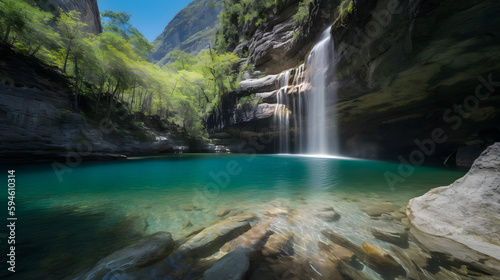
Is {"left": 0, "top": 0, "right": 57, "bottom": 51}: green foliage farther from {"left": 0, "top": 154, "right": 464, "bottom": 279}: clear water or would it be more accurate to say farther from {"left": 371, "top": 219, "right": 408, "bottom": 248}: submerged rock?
{"left": 371, "top": 219, "right": 408, "bottom": 248}: submerged rock

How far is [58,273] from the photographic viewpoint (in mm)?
1692

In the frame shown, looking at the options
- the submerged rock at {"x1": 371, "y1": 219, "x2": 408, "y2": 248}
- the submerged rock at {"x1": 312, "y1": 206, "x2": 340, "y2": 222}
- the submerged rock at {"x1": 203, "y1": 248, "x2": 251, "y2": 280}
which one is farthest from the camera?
the submerged rock at {"x1": 312, "y1": 206, "x2": 340, "y2": 222}

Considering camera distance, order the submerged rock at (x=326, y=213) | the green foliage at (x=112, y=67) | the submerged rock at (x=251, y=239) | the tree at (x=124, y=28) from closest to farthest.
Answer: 1. the submerged rock at (x=251, y=239)
2. the submerged rock at (x=326, y=213)
3. the green foliage at (x=112, y=67)
4. the tree at (x=124, y=28)

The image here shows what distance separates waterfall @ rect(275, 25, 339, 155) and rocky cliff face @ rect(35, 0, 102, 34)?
28214mm

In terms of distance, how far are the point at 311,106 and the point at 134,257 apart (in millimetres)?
13971

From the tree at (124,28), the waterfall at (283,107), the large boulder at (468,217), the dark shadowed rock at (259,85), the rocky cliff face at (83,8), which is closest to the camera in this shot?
the large boulder at (468,217)

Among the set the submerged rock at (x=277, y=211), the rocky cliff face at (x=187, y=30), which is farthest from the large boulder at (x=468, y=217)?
the rocky cliff face at (x=187, y=30)

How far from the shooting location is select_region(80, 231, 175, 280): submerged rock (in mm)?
1554

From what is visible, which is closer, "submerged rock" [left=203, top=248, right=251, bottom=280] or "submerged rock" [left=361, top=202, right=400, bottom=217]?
"submerged rock" [left=203, top=248, right=251, bottom=280]

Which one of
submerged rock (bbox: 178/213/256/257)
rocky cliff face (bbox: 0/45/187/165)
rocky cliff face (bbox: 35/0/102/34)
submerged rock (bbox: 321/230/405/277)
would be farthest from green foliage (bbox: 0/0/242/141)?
submerged rock (bbox: 321/230/405/277)

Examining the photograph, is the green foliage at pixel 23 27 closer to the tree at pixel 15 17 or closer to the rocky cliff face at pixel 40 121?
the tree at pixel 15 17

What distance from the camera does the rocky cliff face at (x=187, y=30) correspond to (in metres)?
82.3

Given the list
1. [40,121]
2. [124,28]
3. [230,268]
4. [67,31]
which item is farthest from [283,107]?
[124,28]

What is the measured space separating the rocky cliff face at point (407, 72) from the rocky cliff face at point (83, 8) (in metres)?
24.2
